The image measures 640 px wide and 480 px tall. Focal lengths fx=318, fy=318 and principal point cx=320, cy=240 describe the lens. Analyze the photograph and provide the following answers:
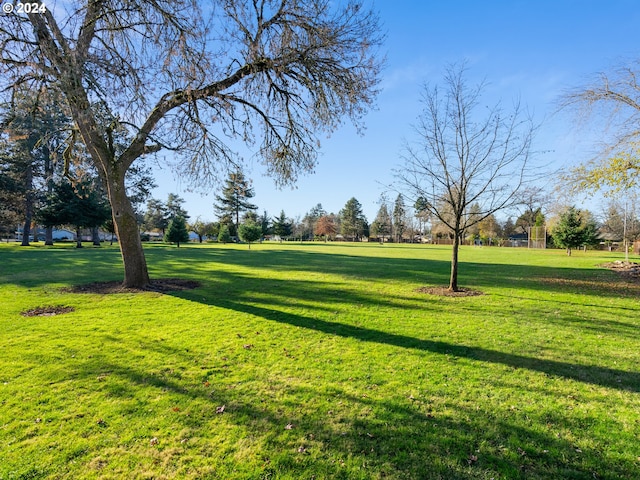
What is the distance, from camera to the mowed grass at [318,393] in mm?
2654

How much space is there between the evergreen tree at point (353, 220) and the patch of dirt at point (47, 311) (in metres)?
77.1

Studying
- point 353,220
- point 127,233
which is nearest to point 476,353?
point 127,233

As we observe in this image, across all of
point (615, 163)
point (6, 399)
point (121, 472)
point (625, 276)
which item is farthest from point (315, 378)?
point (625, 276)

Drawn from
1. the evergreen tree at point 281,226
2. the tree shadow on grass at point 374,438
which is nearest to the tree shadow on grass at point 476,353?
the tree shadow on grass at point 374,438

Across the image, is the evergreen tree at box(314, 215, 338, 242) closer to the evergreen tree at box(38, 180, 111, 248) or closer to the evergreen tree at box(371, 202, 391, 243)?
the evergreen tree at box(371, 202, 391, 243)

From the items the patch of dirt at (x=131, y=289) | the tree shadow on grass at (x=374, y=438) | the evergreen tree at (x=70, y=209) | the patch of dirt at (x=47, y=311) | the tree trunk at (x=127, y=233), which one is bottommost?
the tree shadow on grass at (x=374, y=438)

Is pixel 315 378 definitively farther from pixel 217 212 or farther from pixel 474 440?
pixel 217 212

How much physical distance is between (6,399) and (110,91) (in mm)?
5968

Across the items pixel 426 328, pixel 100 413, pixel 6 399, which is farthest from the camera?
pixel 426 328

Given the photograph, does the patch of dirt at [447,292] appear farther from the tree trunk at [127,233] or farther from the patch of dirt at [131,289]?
the tree trunk at [127,233]

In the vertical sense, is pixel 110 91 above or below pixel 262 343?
above

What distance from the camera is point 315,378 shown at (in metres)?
4.14

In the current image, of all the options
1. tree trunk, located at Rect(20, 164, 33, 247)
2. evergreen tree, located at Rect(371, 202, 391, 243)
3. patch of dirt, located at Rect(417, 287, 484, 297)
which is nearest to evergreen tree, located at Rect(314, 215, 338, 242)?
evergreen tree, located at Rect(371, 202, 391, 243)

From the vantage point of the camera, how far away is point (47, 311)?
285 inches
